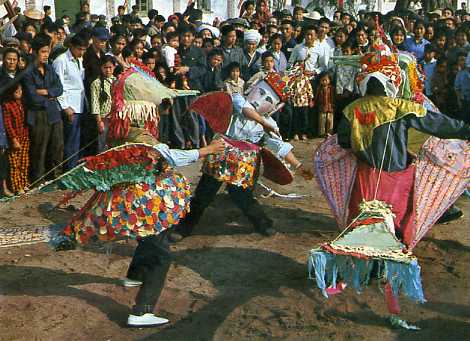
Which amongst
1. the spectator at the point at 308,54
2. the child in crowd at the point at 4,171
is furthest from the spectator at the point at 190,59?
the child in crowd at the point at 4,171

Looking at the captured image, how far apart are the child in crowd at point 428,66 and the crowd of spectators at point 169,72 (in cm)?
2

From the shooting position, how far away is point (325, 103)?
41.9ft

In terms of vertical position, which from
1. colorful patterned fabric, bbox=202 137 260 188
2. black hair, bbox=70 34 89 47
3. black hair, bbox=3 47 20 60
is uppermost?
black hair, bbox=70 34 89 47

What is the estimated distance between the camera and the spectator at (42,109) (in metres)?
9.06

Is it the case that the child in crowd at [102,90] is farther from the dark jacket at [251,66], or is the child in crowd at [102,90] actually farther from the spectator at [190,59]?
the dark jacket at [251,66]

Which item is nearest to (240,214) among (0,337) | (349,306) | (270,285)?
(270,285)

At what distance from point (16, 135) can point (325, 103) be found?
5.47 metres

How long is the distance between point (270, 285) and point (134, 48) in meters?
4.97

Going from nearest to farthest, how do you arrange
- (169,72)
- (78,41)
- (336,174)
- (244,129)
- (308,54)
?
(336,174)
(244,129)
(78,41)
(169,72)
(308,54)

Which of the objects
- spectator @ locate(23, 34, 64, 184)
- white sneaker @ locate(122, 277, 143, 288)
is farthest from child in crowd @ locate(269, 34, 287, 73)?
white sneaker @ locate(122, 277, 143, 288)

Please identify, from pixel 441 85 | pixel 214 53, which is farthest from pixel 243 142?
pixel 441 85

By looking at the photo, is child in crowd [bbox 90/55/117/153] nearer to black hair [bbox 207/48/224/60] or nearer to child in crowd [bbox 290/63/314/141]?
black hair [bbox 207/48/224/60]

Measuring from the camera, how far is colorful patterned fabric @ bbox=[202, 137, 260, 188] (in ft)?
24.3

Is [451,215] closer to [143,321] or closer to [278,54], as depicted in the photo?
[143,321]
